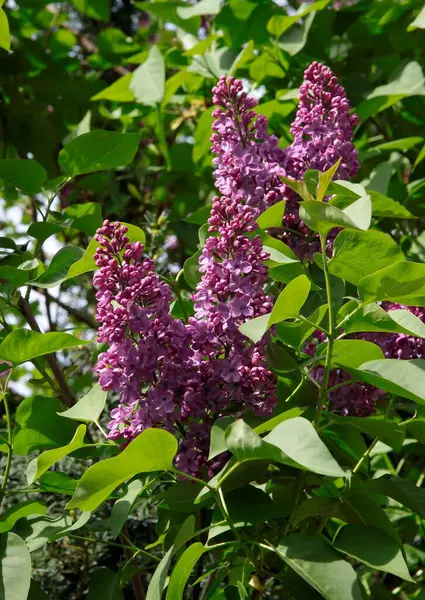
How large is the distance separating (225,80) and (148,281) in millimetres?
318

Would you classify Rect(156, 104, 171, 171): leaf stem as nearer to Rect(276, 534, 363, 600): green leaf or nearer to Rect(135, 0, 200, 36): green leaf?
Rect(135, 0, 200, 36): green leaf

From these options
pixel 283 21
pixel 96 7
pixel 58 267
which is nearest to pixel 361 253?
pixel 58 267

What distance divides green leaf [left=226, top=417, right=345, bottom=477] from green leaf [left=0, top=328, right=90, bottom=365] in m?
0.24

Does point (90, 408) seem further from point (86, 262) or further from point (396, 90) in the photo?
point (396, 90)

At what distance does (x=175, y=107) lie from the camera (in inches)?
71.5

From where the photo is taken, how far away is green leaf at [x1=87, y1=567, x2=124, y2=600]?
89cm

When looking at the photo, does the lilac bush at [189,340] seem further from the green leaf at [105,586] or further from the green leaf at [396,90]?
the green leaf at [396,90]

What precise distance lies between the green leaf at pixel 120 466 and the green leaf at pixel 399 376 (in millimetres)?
176

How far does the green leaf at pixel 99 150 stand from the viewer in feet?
3.50

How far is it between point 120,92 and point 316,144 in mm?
736

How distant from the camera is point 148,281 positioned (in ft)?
2.50

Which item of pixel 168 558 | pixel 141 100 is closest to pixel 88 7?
pixel 141 100

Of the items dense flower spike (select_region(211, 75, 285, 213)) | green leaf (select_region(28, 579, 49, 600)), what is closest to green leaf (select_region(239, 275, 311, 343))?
dense flower spike (select_region(211, 75, 285, 213))

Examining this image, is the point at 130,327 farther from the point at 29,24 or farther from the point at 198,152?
the point at 29,24
